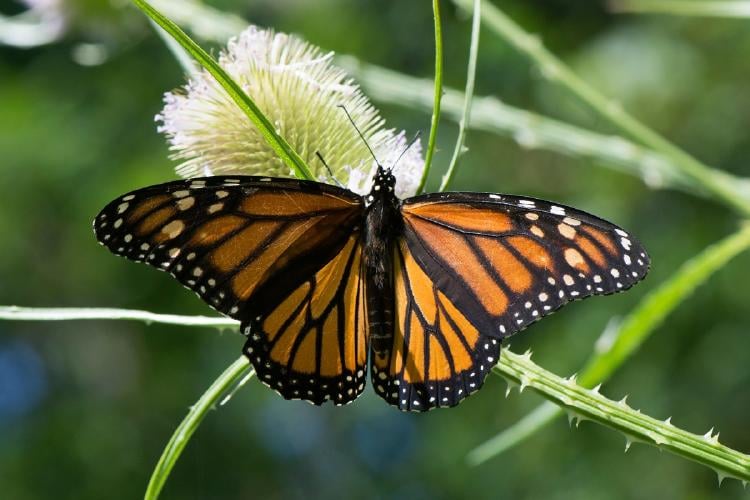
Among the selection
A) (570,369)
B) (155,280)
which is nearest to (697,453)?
(570,369)

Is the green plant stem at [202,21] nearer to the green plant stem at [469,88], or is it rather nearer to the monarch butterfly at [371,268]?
the monarch butterfly at [371,268]

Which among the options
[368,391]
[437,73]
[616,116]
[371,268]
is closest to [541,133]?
[616,116]

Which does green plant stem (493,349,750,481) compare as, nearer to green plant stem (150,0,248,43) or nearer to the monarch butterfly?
the monarch butterfly

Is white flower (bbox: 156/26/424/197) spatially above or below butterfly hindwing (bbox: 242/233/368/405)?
above

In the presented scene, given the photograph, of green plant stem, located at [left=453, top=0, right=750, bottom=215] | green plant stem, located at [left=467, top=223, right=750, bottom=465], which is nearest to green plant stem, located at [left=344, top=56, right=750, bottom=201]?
green plant stem, located at [left=453, top=0, right=750, bottom=215]

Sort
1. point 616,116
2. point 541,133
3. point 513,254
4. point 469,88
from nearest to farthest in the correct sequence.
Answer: point 469,88, point 513,254, point 616,116, point 541,133

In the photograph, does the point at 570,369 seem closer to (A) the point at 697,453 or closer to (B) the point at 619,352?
(B) the point at 619,352

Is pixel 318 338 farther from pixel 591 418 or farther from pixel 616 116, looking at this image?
pixel 616 116
